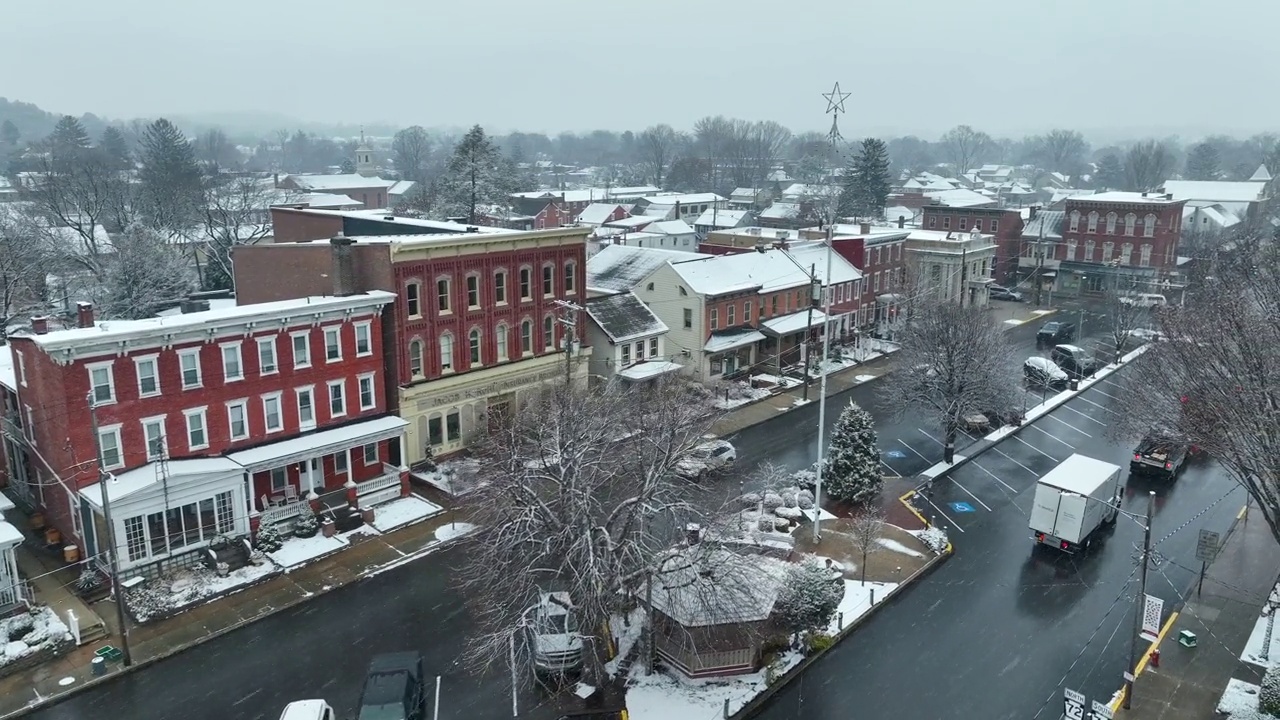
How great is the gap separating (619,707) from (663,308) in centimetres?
3420

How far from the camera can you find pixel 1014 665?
2502cm

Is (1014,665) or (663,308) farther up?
(663,308)

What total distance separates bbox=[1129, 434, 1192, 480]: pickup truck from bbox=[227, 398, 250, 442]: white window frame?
128 ft

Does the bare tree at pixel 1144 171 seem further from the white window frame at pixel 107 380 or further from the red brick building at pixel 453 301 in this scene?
the white window frame at pixel 107 380

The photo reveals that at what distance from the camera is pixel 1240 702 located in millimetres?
22844

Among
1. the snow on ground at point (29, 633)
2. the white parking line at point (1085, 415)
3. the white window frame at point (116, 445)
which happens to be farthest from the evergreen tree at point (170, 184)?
the white parking line at point (1085, 415)

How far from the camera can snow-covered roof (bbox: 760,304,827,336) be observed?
2188 inches

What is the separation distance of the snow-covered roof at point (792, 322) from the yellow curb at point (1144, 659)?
2876 centimetres

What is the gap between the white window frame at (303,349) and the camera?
3384 cm

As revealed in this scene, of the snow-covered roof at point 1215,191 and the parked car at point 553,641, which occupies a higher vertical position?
the snow-covered roof at point 1215,191

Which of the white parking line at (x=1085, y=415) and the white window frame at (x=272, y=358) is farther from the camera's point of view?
the white parking line at (x=1085, y=415)

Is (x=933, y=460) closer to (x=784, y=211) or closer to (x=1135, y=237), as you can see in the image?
(x=1135, y=237)

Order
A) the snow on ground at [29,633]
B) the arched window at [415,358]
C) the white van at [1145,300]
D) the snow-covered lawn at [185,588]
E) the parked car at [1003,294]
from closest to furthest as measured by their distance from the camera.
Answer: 1. the snow on ground at [29,633]
2. the snow-covered lawn at [185,588]
3. the arched window at [415,358]
4. the white van at [1145,300]
5. the parked car at [1003,294]

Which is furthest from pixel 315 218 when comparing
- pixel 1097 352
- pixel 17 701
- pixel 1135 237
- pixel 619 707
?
pixel 1135 237
